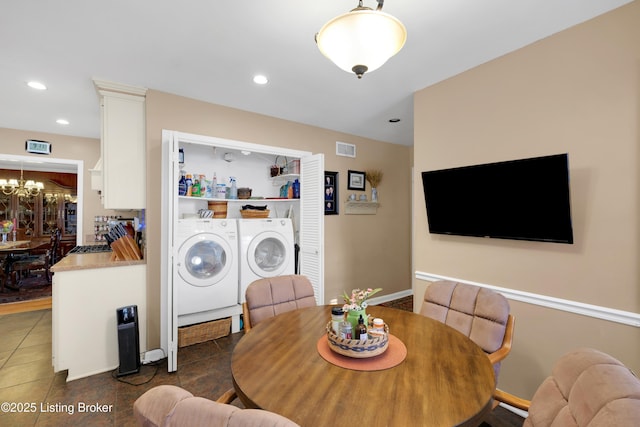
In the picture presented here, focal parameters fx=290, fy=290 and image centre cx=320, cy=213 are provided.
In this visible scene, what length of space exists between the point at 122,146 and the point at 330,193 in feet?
8.22

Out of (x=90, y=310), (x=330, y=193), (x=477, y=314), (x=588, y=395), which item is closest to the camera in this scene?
(x=588, y=395)

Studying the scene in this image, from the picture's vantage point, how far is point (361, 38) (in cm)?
121

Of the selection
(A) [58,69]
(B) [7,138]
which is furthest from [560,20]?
Result: (B) [7,138]

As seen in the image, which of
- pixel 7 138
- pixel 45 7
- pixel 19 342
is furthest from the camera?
pixel 7 138

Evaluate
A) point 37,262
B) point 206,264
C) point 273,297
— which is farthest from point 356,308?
point 37,262

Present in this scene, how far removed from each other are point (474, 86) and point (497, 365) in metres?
2.08

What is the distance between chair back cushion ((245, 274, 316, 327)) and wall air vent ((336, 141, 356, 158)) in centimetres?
253

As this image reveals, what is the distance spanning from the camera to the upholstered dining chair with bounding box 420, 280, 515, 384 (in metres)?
1.60

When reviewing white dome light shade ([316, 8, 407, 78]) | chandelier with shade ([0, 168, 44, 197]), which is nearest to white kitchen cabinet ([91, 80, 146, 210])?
white dome light shade ([316, 8, 407, 78])

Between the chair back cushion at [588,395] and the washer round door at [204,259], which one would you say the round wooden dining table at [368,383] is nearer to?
the chair back cushion at [588,395]

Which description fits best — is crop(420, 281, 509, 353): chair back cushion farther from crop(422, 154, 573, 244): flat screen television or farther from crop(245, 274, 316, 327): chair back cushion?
crop(245, 274, 316, 327): chair back cushion

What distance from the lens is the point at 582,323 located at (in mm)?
1842

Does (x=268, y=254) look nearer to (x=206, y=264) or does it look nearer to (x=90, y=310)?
(x=206, y=264)

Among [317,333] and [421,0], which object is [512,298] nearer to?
[317,333]
